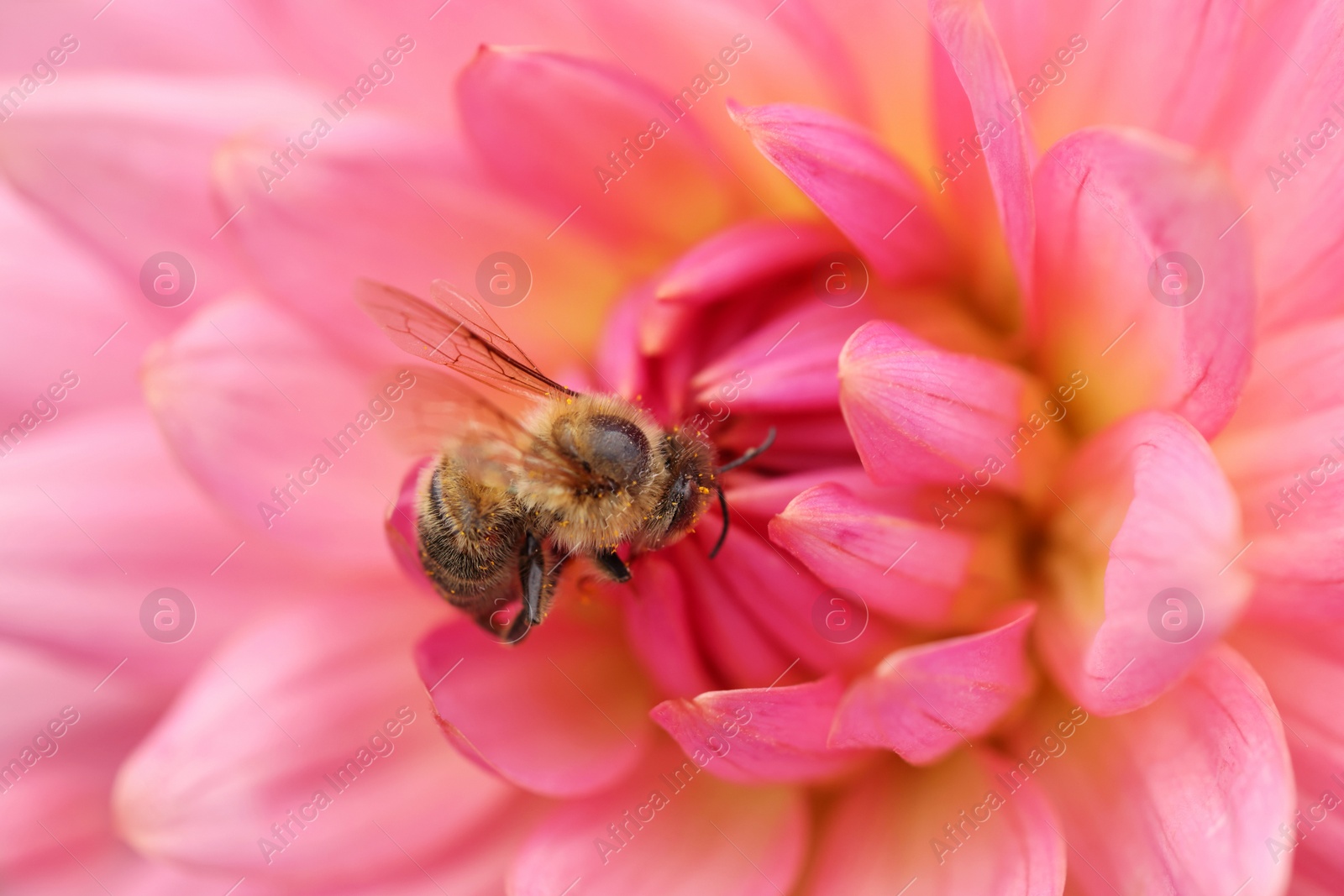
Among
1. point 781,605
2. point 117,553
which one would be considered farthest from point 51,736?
point 781,605

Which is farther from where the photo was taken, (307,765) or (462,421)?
(307,765)

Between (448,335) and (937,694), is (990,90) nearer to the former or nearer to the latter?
(937,694)

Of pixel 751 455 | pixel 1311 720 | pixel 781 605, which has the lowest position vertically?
pixel 1311 720

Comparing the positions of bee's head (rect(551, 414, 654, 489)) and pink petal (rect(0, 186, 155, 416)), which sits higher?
pink petal (rect(0, 186, 155, 416))

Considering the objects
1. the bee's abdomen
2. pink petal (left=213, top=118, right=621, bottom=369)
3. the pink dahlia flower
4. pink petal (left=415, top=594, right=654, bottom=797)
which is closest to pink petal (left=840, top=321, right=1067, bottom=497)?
the pink dahlia flower

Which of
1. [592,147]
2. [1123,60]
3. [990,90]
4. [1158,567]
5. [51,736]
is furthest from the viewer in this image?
[51,736]

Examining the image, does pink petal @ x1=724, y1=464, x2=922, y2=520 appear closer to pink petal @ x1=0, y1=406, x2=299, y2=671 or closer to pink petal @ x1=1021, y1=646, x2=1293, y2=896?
pink petal @ x1=1021, y1=646, x2=1293, y2=896
